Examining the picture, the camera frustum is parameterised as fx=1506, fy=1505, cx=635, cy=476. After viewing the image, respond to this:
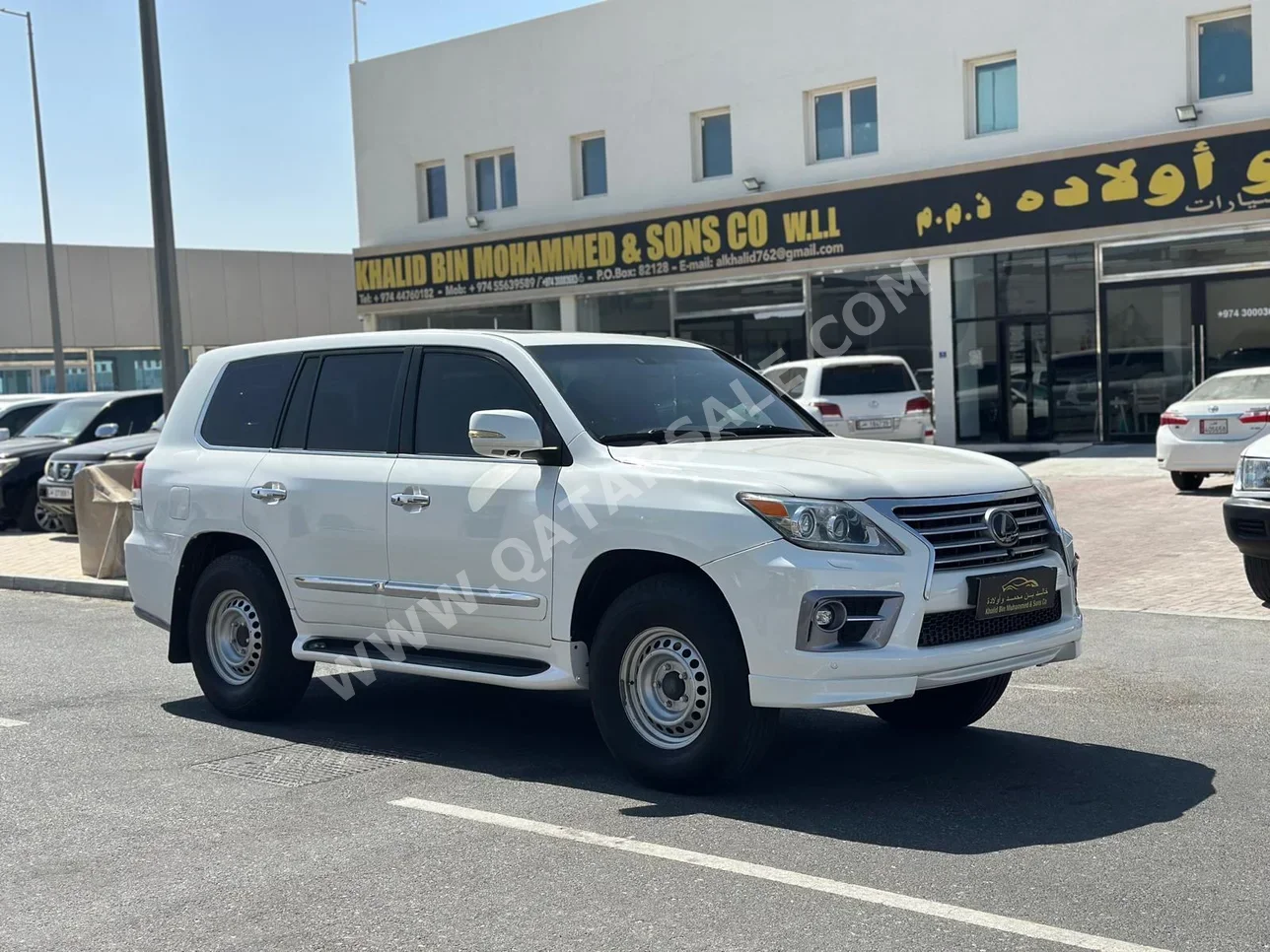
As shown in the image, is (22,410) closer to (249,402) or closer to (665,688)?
(249,402)

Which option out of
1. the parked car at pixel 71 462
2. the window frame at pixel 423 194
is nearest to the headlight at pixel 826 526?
the parked car at pixel 71 462

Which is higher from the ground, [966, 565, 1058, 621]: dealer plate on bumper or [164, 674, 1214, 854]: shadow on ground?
[966, 565, 1058, 621]: dealer plate on bumper

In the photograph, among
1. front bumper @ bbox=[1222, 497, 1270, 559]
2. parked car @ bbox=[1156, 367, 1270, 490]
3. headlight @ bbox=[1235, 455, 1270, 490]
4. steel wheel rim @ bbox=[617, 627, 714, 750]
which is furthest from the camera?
parked car @ bbox=[1156, 367, 1270, 490]

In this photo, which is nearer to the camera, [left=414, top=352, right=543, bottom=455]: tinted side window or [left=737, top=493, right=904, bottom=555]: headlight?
[left=737, top=493, right=904, bottom=555]: headlight

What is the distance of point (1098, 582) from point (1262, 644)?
2.76 meters

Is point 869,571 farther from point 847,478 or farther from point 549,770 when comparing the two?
point 549,770

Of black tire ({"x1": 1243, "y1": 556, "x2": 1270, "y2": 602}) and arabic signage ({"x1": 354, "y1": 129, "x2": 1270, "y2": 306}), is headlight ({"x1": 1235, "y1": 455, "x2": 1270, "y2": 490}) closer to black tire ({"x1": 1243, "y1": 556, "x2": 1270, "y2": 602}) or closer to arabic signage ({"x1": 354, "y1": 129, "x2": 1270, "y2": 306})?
black tire ({"x1": 1243, "y1": 556, "x2": 1270, "y2": 602})

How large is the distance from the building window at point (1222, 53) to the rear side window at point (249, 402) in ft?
60.1

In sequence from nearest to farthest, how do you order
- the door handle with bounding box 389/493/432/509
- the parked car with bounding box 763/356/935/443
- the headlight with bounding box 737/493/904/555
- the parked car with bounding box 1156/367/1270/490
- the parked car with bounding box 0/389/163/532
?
the headlight with bounding box 737/493/904/555 → the door handle with bounding box 389/493/432/509 → the parked car with bounding box 1156/367/1270/490 → the parked car with bounding box 0/389/163/532 → the parked car with bounding box 763/356/935/443

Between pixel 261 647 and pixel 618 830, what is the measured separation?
2.76m

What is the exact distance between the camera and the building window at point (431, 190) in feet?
107

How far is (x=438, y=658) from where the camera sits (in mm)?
6789

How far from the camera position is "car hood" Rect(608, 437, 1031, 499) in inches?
223

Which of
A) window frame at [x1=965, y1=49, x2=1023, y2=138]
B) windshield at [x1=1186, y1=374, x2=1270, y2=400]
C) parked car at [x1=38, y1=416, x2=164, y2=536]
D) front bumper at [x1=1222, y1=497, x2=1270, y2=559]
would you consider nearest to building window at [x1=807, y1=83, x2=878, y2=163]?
window frame at [x1=965, y1=49, x2=1023, y2=138]
